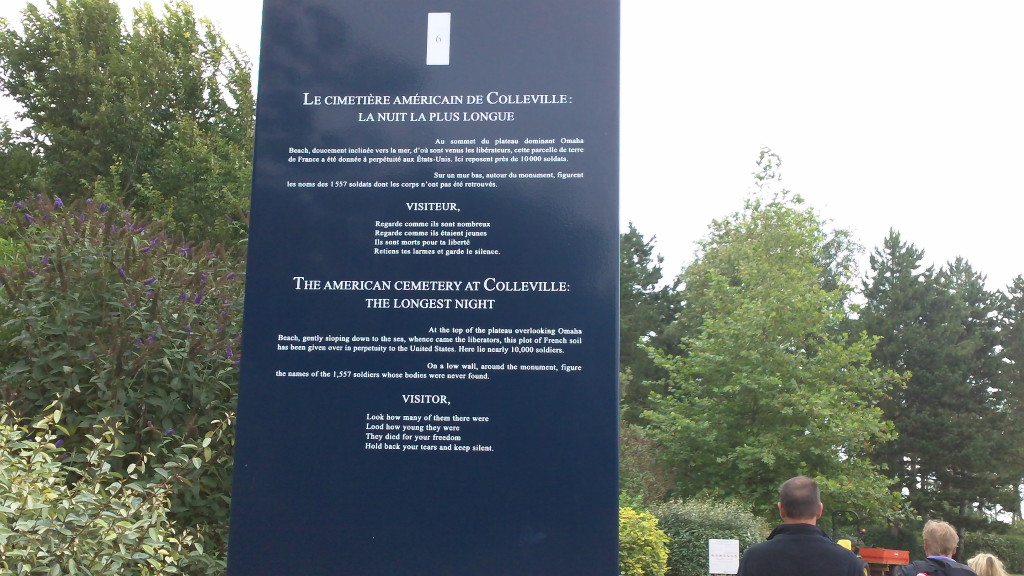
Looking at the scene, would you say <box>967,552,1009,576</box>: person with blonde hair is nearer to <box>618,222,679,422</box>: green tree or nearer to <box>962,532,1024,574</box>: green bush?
<box>618,222,679,422</box>: green tree

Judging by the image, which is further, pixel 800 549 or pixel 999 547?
pixel 999 547

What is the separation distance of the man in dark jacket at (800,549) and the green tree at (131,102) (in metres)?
13.7

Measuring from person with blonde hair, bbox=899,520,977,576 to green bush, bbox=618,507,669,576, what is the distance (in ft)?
21.3

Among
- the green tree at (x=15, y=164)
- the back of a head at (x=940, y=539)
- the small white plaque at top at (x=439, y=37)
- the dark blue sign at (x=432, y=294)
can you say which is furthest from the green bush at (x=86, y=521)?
the green tree at (x=15, y=164)

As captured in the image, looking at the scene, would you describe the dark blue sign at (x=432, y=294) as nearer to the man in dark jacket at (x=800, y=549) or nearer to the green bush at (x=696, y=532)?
the man in dark jacket at (x=800, y=549)

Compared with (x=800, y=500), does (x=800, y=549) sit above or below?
below

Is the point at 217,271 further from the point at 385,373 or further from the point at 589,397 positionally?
the point at 589,397

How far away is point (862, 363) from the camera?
24.1 meters

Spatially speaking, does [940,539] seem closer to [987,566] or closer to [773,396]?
[987,566]

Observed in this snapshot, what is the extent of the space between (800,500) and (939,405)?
148ft

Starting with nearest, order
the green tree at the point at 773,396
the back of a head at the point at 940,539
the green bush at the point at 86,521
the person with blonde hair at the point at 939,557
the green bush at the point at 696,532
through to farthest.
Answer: the green bush at the point at 86,521 < the person with blonde hair at the point at 939,557 < the back of a head at the point at 940,539 < the green bush at the point at 696,532 < the green tree at the point at 773,396

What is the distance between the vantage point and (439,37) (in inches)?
139

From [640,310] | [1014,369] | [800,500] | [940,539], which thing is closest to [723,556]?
[940,539]

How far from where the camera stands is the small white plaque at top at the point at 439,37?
3523 millimetres
